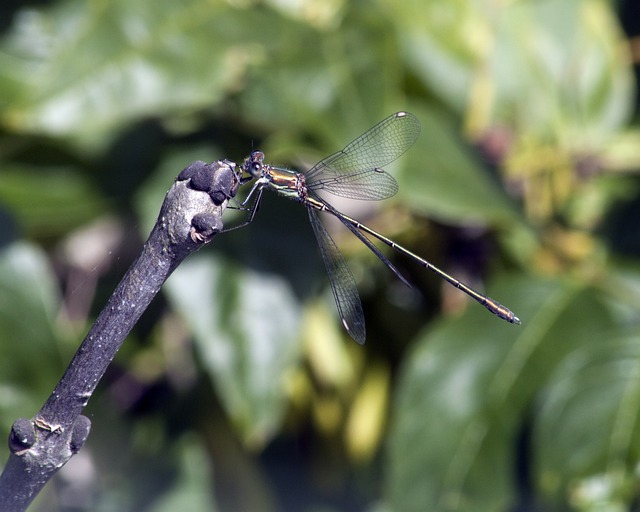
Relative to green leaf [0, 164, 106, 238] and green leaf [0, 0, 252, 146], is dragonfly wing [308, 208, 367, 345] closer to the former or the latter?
green leaf [0, 0, 252, 146]

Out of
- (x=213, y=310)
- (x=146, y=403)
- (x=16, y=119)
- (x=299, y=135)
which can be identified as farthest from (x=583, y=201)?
(x=16, y=119)

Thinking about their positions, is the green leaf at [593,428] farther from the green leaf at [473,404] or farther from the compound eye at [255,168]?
the compound eye at [255,168]

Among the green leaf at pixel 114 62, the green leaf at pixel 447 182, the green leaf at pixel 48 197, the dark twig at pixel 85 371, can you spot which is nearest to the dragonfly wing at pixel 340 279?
the green leaf at pixel 447 182

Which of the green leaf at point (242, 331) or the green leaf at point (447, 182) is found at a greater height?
the green leaf at point (447, 182)

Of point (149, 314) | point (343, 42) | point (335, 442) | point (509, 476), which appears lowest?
point (335, 442)

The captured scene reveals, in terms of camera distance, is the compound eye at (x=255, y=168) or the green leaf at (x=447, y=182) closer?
the compound eye at (x=255, y=168)

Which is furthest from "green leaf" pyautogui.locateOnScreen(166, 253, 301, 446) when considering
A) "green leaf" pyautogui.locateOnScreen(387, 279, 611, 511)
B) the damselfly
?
"green leaf" pyautogui.locateOnScreen(387, 279, 611, 511)

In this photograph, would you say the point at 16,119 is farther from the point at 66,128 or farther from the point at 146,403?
the point at 146,403
